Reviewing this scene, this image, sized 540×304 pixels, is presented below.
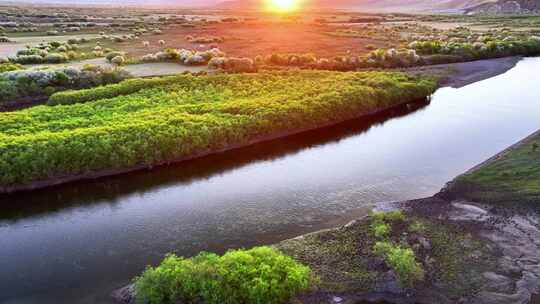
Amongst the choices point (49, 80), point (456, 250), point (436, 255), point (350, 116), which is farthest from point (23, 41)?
point (456, 250)

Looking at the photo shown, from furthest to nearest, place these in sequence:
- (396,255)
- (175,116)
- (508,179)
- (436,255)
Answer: (175,116) < (508,179) < (436,255) < (396,255)

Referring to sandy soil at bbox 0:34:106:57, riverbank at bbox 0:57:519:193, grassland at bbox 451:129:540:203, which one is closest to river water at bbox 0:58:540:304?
riverbank at bbox 0:57:519:193

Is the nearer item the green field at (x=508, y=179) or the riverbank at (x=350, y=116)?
the green field at (x=508, y=179)

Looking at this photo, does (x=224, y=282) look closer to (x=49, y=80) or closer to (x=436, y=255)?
(x=436, y=255)

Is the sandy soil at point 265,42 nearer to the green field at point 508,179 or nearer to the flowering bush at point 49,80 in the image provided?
the flowering bush at point 49,80

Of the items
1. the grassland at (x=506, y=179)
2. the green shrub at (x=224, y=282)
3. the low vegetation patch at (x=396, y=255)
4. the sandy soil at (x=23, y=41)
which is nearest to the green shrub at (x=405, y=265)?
the low vegetation patch at (x=396, y=255)

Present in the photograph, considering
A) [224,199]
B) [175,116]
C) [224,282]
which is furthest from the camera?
[175,116]

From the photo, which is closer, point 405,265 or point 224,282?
point 224,282
